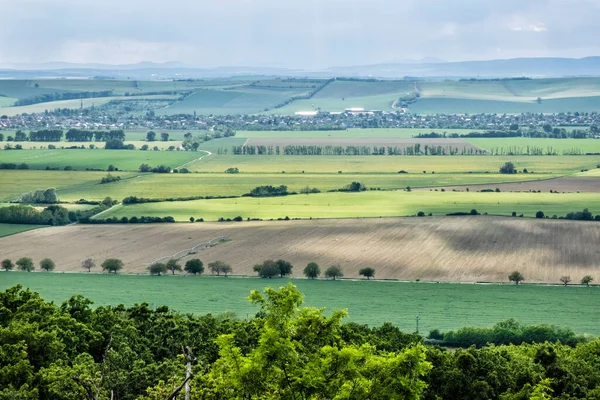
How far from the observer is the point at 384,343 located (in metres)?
47.8

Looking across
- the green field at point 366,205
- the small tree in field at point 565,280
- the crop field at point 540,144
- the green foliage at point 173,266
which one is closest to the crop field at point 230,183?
the green field at point 366,205

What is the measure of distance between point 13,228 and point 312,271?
114 feet

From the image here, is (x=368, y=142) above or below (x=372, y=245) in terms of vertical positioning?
below

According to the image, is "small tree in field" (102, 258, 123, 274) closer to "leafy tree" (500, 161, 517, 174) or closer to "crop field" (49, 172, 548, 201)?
"crop field" (49, 172, 548, 201)

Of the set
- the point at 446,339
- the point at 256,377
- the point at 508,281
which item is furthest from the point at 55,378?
the point at 508,281

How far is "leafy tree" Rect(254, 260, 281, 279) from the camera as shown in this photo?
253ft

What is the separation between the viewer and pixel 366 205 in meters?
109

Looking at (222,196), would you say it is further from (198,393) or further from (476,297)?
(198,393)

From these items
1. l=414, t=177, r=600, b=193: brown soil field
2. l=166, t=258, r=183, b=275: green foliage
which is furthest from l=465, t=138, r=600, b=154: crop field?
l=166, t=258, r=183, b=275: green foliage

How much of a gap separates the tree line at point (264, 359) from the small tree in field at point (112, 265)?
25818 mm

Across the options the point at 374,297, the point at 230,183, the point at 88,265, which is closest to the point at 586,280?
the point at 374,297

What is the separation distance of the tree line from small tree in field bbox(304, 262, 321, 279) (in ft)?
64.1

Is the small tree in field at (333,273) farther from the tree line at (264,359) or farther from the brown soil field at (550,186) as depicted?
→ the brown soil field at (550,186)

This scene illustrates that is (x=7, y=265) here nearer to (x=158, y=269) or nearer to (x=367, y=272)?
(x=158, y=269)
